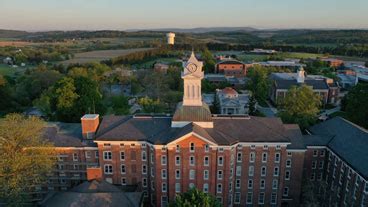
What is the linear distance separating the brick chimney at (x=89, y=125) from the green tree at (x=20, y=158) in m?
5.80

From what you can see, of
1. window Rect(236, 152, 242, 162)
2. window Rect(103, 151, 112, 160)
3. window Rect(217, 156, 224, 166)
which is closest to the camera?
window Rect(217, 156, 224, 166)

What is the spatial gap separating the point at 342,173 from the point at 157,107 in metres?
35.4

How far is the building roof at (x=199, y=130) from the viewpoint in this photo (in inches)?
1537

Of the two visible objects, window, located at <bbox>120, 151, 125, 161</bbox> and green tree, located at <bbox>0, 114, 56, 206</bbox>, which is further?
window, located at <bbox>120, 151, 125, 161</bbox>

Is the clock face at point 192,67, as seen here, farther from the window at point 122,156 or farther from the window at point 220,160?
the window at point 122,156

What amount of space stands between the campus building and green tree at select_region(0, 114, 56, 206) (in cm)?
570

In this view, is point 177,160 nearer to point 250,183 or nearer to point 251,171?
point 251,171

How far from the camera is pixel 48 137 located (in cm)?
4312

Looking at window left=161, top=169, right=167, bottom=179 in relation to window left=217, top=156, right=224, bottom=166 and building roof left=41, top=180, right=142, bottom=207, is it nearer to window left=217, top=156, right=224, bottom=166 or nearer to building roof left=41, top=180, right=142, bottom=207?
building roof left=41, top=180, right=142, bottom=207

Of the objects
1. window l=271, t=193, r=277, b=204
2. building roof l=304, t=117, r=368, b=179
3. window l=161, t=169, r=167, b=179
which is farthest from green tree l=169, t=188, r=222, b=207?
building roof l=304, t=117, r=368, b=179

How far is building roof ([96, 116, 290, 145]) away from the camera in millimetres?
39031

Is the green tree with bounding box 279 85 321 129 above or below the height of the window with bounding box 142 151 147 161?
above

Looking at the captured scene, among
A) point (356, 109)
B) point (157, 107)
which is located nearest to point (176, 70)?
point (157, 107)

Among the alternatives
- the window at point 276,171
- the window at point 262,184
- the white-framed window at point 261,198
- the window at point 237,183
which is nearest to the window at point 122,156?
the window at point 237,183
